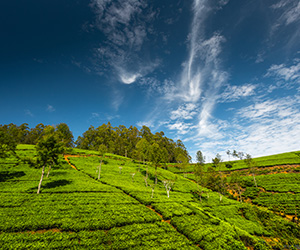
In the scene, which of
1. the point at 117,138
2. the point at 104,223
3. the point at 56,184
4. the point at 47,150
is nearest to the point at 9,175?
the point at 56,184

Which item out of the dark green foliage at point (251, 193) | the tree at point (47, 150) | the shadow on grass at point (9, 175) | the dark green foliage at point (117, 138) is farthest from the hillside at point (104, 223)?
the dark green foliage at point (117, 138)

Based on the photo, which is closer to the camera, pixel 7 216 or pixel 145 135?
pixel 7 216

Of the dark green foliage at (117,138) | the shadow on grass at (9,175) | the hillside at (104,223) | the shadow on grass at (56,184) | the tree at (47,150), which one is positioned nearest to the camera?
the hillside at (104,223)

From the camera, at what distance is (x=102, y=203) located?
80.2ft

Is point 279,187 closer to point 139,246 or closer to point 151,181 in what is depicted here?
point 151,181

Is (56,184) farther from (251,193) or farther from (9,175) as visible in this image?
(251,193)

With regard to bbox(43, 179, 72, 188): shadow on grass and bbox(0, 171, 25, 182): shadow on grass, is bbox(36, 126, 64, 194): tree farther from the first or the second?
bbox(0, 171, 25, 182): shadow on grass

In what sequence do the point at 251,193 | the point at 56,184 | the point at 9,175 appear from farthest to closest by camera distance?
the point at 251,193 → the point at 9,175 → the point at 56,184

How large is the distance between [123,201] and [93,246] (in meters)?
12.4

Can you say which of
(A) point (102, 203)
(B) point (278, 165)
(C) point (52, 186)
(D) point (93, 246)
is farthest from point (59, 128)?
(B) point (278, 165)

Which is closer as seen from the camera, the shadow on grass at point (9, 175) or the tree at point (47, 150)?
the tree at point (47, 150)

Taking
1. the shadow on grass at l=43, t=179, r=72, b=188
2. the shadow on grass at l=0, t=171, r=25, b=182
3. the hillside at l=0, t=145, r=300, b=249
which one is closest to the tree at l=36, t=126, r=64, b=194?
the shadow on grass at l=43, t=179, r=72, b=188

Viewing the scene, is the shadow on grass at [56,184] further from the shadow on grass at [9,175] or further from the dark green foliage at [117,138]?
the dark green foliage at [117,138]

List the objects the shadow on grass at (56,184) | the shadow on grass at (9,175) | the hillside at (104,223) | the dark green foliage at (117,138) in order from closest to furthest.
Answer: the hillside at (104,223)
the shadow on grass at (56,184)
the shadow on grass at (9,175)
the dark green foliage at (117,138)
